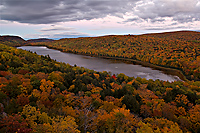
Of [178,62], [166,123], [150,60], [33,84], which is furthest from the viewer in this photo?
[150,60]

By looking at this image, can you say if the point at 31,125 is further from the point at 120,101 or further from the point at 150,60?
the point at 150,60

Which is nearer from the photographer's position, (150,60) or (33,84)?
(33,84)

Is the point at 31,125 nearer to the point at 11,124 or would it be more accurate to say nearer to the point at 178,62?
the point at 11,124

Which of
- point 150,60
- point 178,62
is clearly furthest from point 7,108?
point 150,60

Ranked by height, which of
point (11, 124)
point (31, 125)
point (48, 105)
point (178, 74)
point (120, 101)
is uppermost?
point (11, 124)

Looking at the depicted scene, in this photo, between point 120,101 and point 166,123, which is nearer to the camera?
point 166,123

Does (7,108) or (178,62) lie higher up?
(7,108)

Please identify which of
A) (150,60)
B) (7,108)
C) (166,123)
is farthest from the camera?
(150,60)

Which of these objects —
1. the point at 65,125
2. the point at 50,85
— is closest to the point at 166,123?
the point at 65,125

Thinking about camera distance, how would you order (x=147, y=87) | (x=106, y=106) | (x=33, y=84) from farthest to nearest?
(x=147, y=87) < (x=33, y=84) < (x=106, y=106)
